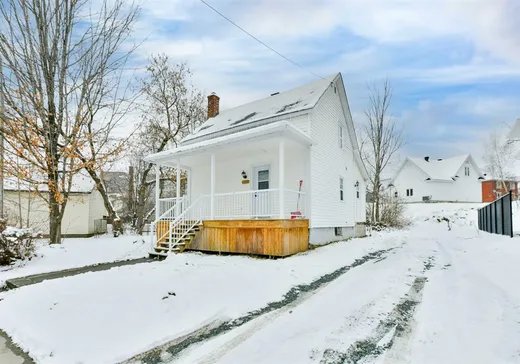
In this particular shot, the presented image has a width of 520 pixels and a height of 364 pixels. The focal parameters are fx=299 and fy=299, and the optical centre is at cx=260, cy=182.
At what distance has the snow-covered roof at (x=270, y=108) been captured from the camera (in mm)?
Answer: 11992

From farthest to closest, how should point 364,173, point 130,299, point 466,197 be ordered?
point 466,197
point 364,173
point 130,299

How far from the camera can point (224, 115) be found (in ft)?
53.0

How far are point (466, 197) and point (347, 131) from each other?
32179 mm

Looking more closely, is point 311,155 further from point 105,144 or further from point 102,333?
point 105,144

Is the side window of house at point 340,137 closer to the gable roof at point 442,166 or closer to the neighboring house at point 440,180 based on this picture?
the neighboring house at point 440,180

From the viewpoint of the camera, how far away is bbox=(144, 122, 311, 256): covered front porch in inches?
353

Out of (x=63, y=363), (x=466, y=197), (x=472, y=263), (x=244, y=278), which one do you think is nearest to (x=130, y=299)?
(x=63, y=363)

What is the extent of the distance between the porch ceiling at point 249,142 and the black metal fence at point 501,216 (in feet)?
23.8

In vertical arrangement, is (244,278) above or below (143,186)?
below

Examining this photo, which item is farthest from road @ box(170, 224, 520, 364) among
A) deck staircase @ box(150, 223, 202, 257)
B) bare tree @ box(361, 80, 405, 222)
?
bare tree @ box(361, 80, 405, 222)

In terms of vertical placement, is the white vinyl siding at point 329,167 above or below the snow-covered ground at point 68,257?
above

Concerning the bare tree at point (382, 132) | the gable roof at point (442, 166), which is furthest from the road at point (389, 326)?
the gable roof at point (442, 166)

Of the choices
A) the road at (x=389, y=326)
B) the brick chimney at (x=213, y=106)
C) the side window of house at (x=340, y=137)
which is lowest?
the road at (x=389, y=326)

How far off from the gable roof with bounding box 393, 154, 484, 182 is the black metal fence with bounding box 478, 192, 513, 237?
2478 centimetres
